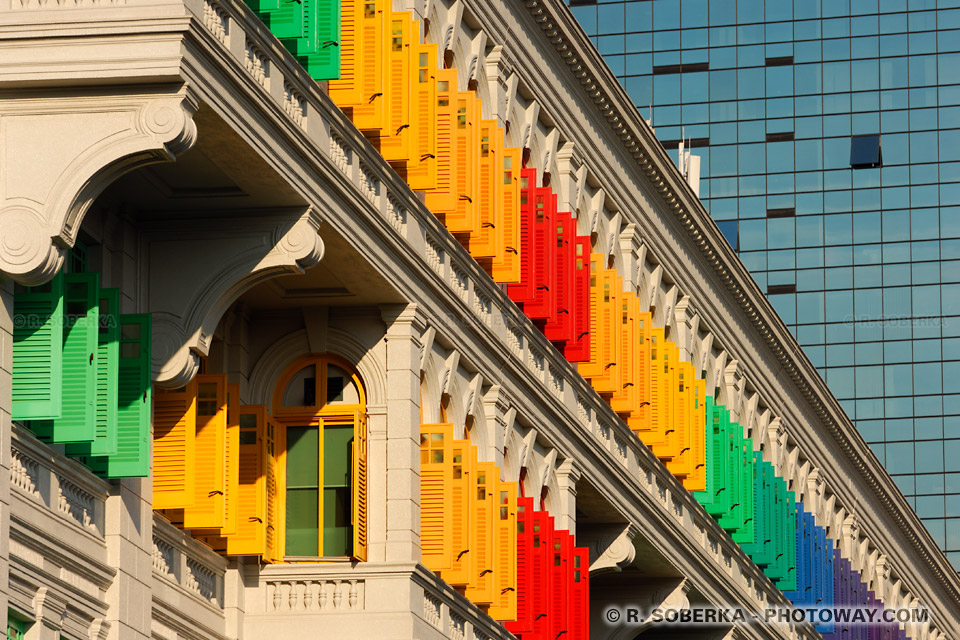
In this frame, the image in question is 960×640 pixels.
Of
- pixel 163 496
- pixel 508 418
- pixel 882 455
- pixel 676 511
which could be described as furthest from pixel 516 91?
pixel 882 455

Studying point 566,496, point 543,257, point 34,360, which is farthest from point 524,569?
point 34,360

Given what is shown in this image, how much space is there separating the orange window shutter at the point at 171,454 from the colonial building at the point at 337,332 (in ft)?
0.13

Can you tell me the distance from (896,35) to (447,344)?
83401mm

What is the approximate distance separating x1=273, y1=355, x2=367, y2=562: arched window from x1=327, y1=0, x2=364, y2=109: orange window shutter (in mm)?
4078

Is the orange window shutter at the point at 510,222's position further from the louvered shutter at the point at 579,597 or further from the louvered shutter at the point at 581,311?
the louvered shutter at the point at 579,597

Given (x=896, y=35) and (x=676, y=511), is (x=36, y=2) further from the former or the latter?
(x=896, y=35)

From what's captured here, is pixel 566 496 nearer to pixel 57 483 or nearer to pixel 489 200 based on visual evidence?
pixel 489 200

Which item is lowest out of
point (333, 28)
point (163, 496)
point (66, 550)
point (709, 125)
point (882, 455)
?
point (66, 550)

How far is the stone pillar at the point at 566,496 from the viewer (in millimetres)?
39844

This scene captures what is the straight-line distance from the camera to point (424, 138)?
32000 millimetres

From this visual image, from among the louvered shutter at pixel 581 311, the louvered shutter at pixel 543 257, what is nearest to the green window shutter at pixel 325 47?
the louvered shutter at pixel 543 257

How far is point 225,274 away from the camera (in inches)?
1073

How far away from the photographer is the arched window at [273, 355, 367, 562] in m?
30.8

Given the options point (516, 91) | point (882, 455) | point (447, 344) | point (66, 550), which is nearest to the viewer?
point (66, 550)
